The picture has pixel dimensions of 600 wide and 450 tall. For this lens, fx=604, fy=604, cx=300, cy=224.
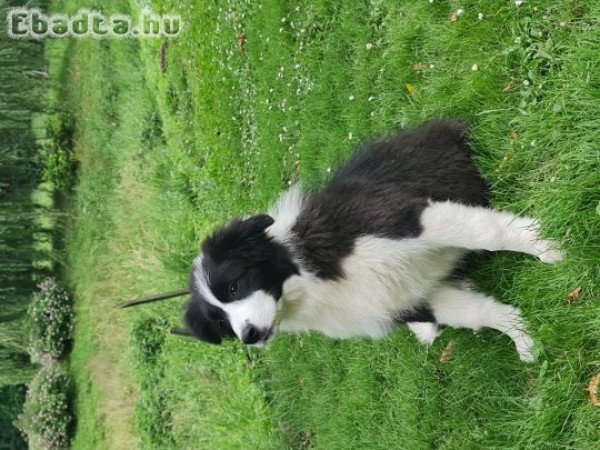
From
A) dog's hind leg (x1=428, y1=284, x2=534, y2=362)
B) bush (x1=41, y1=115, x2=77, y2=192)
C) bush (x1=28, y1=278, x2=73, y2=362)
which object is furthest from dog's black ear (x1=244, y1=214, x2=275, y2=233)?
bush (x1=41, y1=115, x2=77, y2=192)

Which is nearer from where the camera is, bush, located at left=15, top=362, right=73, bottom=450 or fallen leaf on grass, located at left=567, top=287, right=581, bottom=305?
fallen leaf on grass, located at left=567, top=287, right=581, bottom=305

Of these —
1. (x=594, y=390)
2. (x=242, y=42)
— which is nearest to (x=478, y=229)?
(x=594, y=390)

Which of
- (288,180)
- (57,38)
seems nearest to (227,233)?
(288,180)

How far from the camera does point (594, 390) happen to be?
8.77ft

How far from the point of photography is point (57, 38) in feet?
45.4

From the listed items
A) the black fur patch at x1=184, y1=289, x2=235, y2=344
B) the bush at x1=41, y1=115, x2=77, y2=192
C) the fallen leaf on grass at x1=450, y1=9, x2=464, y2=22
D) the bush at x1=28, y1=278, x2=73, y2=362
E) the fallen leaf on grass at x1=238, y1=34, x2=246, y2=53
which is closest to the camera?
the black fur patch at x1=184, y1=289, x2=235, y2=344

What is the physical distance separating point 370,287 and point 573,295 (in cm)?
99

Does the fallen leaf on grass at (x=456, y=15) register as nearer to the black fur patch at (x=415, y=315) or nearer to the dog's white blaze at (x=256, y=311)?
the black fur patch at (x=415, y=315)

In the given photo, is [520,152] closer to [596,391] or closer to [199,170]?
[596,391]

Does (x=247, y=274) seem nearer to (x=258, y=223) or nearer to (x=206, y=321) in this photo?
(x=258, y=223)

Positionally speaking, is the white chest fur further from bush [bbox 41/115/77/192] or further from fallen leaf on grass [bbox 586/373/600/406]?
bush [bbox 41/115/77/192]

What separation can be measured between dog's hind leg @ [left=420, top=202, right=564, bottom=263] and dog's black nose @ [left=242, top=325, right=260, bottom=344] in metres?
0.99

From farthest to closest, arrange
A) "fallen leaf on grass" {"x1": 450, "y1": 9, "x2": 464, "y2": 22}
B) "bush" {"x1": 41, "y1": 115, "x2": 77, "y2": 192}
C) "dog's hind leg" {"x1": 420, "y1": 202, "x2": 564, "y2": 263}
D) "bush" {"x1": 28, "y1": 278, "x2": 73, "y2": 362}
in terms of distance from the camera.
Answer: "bush" {"x1": 41, "y1": 115, "x2": 77, "y2": 192}
"bush" {"x1": 28, "y1": 278, "x2": 73, "y2": 362}
"fallen leaf on grass" {"x1": 450, "y1": 9, "x2": 464, "y2": 22}
"dog's hind leg" {"x1": 420, "y1": 202, "x2": 564, "y2": 263}

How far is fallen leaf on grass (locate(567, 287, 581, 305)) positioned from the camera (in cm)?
283
